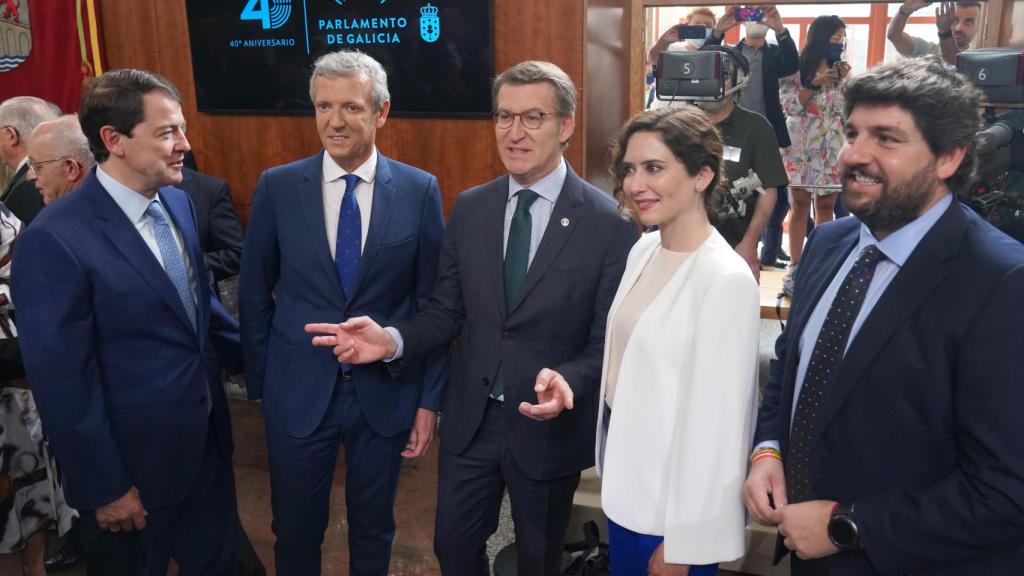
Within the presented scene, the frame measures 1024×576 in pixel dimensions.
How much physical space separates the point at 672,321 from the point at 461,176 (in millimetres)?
2588

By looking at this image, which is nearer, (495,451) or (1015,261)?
(1015,261)

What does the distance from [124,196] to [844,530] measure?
1.85 meters

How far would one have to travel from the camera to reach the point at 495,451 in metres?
2.29

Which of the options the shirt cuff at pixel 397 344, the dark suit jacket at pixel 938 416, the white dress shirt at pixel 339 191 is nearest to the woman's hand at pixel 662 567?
the dark suit jacket at pixel 938 416

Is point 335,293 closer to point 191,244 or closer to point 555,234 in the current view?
point 191,244

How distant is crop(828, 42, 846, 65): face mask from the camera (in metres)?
3.35

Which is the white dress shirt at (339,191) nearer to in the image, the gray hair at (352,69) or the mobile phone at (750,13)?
the gray hair at (352,69)

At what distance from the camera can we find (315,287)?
2.39m

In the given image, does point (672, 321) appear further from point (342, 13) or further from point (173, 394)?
point (342, 13)

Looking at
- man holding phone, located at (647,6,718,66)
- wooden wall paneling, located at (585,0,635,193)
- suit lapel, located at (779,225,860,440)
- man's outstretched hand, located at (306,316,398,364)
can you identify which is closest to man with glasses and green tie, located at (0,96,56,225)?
man's outstretched hand, located at (306,316,398,364)

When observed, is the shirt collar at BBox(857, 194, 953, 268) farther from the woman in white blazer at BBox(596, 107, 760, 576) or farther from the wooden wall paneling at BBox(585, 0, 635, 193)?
the wooden wall paneling at BBox(585, 0, 635, 193)

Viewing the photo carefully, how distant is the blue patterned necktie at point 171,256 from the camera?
7.36ft

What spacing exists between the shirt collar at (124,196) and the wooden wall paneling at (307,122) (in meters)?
2.14

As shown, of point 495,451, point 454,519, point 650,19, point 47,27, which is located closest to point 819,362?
point 495,451
